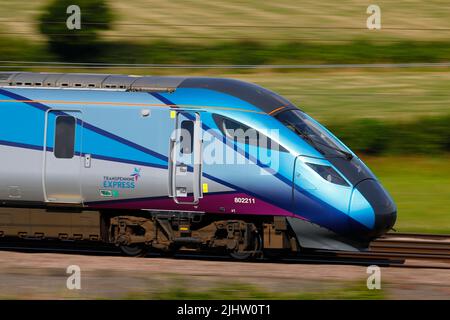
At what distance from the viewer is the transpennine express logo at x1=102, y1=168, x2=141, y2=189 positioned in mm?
14867

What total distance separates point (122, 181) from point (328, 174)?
3252mm

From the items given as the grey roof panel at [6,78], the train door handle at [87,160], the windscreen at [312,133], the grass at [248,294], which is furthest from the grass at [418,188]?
the grey roof panel at [6,78]

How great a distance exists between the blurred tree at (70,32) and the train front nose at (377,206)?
25533 millimetres

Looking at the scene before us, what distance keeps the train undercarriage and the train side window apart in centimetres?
102

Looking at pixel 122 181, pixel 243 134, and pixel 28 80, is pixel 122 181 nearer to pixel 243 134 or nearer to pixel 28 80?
pixel 243 134

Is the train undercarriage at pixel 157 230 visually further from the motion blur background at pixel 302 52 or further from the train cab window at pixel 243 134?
the motion blur background at pixel 302 52

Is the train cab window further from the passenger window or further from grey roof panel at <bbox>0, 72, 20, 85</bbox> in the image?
grey roof panel at <bbox>0, 72, 20, 85</bbox>

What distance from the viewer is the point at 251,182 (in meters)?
14.5

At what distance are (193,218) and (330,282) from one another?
344 cm

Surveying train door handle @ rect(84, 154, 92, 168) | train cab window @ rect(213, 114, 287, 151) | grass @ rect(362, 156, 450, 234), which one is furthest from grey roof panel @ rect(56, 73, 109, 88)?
grass @ rect(362, 156, 450, 234)

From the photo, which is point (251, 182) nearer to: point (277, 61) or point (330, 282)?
point (330, 282)

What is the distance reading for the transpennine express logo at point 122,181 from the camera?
14867mm

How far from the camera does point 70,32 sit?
1513 inches
